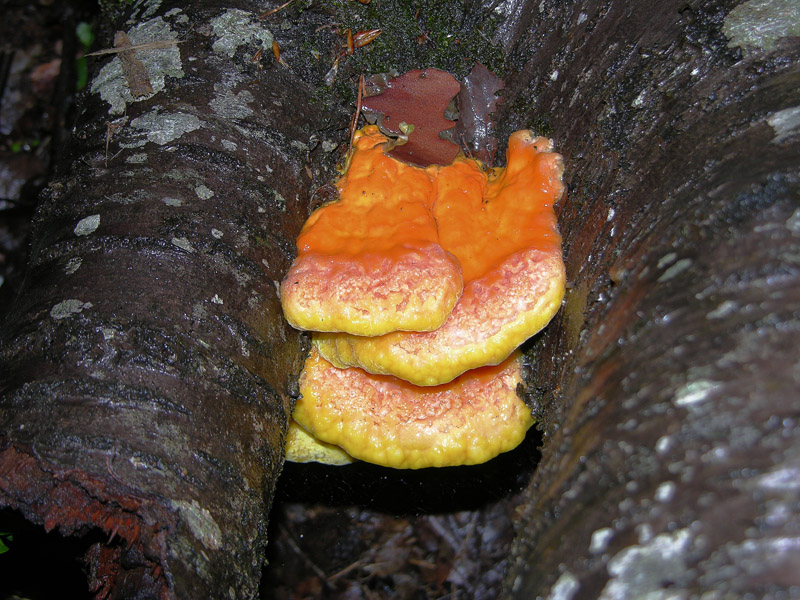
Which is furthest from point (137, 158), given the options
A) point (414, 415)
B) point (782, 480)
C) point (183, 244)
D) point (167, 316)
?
point (782, 480)

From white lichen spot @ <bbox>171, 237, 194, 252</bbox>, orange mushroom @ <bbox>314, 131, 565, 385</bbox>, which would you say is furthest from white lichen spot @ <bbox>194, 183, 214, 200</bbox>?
orange mushroom @ <bbox>314, 131, 565, 385</bbox>

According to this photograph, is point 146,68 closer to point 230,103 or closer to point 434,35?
point 230,103

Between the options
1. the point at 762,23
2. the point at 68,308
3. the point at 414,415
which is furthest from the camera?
the point at 414,415

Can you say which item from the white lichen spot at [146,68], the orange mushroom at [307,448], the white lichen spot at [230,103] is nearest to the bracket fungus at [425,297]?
the orange mushroom at [307,448]

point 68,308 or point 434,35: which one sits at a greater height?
point 434,35

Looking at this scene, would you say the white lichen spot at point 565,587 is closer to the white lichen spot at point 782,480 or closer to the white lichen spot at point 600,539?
the white lichen spot at point 600,539

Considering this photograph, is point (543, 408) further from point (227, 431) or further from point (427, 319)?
point (227, 431)
